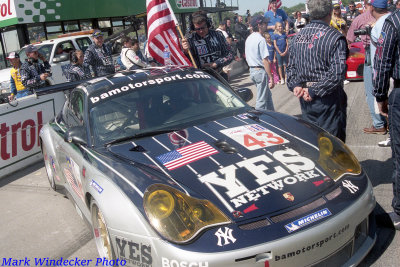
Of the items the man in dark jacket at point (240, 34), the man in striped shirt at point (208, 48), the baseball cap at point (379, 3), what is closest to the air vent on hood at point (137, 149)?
the baseball cap at point (379, 3)

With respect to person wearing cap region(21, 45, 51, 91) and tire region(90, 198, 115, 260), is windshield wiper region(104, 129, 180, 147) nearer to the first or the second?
tire region(90, 198, 115, 260)

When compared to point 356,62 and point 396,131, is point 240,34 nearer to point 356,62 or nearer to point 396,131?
point 356,62

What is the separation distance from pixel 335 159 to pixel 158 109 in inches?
63.0

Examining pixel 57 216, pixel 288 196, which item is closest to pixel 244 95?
pixel 288 196

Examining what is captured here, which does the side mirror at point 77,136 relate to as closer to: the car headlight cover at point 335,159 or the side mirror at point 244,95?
the side mirror at point 244,95

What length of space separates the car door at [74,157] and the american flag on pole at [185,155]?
0.80 meters

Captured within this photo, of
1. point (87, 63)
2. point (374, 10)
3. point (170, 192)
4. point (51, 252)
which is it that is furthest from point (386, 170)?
point (87, 63)

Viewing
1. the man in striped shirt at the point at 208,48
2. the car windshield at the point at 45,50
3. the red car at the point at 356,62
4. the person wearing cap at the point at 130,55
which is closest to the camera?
the man in striped shirt at the point at 208,48

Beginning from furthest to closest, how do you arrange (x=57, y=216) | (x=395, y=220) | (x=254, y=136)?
1. (x=57, y=216)
2. (x=254, y=136)
3. (x=395, y=220)

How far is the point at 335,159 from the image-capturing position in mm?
3098

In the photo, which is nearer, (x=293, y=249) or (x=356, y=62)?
(x=293, y=249)

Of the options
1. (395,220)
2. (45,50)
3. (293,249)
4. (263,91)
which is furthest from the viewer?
(45,50)

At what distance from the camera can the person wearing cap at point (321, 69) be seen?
3693mm

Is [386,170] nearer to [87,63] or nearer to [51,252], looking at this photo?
[51,252]
